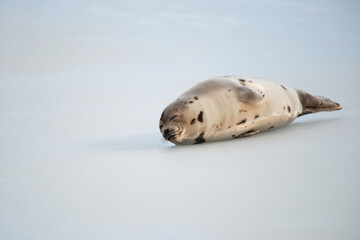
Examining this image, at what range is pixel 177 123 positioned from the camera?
5.15 metres

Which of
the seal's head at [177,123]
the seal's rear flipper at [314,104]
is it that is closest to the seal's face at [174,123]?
the seal's head at [177,123]

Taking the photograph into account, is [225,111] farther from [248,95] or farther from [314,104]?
[314,104]

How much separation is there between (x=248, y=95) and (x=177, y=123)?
2.18 feet

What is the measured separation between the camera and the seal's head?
203 inches

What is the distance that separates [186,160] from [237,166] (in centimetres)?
44

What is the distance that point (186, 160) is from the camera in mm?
4812

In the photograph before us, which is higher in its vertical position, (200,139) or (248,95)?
(248,95)

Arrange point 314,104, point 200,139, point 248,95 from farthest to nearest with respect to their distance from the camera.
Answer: point 314,104 < point 248,95 < point 200,139

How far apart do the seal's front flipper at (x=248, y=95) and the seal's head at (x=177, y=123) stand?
47 cm

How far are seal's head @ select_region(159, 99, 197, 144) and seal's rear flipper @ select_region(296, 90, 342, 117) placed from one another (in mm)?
1449

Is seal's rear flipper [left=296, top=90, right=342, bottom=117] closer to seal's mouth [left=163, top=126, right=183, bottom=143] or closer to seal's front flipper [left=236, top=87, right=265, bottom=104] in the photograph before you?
seal's front flipper [left=236, top=87, right=265, bottom=104]

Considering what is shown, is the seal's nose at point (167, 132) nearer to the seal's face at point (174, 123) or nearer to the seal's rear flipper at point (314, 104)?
the seal's face at point (174, 123)

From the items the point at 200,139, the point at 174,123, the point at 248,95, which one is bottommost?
the point at 200,139

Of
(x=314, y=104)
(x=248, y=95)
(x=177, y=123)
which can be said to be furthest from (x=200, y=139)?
(x=314, y=104)
